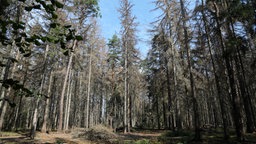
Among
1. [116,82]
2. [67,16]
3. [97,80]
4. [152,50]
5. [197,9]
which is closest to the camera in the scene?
[197,9]

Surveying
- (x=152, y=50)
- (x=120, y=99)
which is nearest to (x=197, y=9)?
(x=152, y=50)

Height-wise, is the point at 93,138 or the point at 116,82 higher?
the point at 116,82

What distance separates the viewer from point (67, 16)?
1731 cm

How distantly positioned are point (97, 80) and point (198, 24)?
911 inches

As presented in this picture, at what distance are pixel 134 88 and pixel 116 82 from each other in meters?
4.58

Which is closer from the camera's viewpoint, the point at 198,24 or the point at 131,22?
the point at 198,24

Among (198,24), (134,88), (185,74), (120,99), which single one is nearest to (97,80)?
(120,99)

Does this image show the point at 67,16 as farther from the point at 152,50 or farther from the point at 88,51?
the point at 152,50

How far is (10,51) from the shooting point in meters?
13.7

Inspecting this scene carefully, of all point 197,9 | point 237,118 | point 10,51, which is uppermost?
point 197,9

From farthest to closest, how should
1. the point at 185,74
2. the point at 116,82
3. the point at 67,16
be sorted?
the point at 116,82
the point at 185,74
the point at 67,16

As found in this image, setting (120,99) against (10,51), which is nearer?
(10,51)

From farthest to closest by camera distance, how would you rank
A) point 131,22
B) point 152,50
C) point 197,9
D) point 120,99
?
1. point 120,99
2. point 152,50
3. point 131,22
4. point 197,9

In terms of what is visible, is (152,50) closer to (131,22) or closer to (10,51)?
(131,22)
